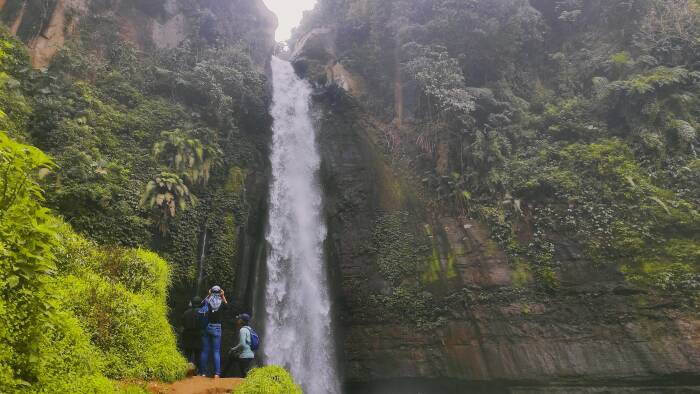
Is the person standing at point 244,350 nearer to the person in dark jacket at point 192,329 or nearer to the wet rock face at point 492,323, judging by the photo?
the person in dark jacket at point 192,329

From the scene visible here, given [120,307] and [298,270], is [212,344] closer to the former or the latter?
[120,307]

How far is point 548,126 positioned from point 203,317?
1498cm

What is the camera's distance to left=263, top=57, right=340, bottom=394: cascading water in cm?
1388

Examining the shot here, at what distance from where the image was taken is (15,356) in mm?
4039

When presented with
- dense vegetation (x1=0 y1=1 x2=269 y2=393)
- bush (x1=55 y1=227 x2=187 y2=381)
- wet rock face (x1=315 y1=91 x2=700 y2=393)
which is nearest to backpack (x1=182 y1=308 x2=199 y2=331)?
bush (x1=55 y1=227 x2=187 y2=381)

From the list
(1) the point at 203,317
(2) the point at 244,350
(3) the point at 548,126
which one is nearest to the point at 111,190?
(1) the point at 203,317

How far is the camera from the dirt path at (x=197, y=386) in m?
7.10

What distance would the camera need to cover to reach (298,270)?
1557 cm

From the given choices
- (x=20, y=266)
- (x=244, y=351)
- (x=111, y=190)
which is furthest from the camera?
(x=111, y=190)

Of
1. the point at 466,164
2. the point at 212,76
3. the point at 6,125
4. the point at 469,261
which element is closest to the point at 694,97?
the point at 466,164

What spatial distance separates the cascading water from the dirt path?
5.53 metres

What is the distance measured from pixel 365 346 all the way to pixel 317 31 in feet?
66.3

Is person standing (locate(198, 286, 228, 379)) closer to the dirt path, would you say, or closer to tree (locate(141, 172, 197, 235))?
the dirt path

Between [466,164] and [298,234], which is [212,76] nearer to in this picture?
[298,234]
